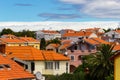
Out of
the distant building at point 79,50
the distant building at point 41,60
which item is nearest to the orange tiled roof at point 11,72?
the distant building at point 41,60

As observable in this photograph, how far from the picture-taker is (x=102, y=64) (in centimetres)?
5059

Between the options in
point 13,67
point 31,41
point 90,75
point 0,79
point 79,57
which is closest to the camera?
point 0,79

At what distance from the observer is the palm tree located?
5016cm

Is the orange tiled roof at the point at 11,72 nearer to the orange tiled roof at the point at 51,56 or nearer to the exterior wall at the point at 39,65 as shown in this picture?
the exterior wall at the point at 39,65

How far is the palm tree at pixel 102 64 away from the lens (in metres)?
50.2

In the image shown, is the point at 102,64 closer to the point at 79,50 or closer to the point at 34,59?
the point at 34,59

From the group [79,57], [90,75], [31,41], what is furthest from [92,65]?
[31,41]

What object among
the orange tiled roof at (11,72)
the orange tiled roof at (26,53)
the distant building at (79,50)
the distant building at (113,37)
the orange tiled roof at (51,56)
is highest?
the orange tiled roof at (11,72)

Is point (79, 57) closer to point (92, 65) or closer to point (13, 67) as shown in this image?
point (92, 65)

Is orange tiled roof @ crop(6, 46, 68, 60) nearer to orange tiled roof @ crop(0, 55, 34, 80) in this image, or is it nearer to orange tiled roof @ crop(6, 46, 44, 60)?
orange tiled roof @ crop(6, 46, 44, 60)

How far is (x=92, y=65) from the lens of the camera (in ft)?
171

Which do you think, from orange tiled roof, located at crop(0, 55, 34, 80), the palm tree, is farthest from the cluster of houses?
the palm tree

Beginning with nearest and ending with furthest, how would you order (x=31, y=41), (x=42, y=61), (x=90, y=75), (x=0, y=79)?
(x=0, y=79) < (x=90, y=75) < (x=42, y=61) < (x=31, y=41)

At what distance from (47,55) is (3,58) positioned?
2767 centimetres
